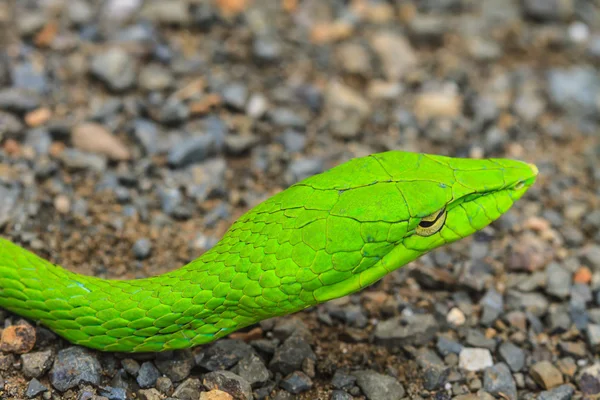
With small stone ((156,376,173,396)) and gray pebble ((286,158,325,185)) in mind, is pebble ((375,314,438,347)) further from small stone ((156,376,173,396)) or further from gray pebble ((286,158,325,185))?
gray pebble ((286,158,325,185))

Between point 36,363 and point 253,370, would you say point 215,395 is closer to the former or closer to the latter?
point 253,370

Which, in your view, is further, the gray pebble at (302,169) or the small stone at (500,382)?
the gray pebble at (302,169)

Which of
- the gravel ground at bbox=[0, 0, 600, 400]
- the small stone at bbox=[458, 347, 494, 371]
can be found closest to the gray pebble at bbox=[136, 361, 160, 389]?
the gravel ground at bbox=[0, 0, 600, 400]

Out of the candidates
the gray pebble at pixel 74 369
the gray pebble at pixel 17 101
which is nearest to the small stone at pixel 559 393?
the gray pebble at pixel 74 369

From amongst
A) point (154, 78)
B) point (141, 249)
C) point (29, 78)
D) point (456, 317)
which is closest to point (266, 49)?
point (154, 78)

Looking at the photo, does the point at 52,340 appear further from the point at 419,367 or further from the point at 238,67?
the point at 238,67

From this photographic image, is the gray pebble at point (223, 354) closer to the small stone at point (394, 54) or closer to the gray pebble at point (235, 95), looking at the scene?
the gray pebble at point (235, 95)
